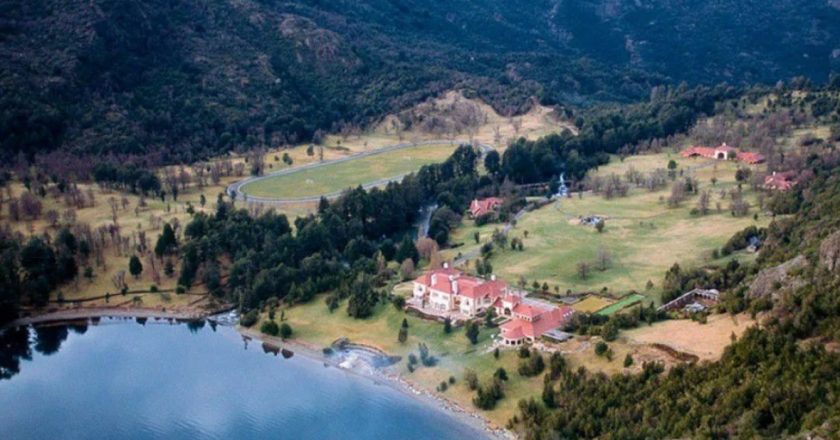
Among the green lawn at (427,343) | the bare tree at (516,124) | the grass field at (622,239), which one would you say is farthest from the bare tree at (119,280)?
the bare tree at (516,124)

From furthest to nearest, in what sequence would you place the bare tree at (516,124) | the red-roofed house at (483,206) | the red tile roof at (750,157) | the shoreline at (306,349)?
the bare tree at (516,124)
the red tile roof at (750,157)
the red-roofed house at (483,206)
the shoreline at (306,349)

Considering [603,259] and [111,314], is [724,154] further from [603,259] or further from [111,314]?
[111,314]

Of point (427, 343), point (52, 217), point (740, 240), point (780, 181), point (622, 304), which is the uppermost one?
point (780, 181)

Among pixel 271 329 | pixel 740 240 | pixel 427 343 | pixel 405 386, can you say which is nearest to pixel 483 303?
pixel 427 343

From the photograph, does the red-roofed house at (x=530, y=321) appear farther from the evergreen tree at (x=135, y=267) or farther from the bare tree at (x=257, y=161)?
the bare tree at (x=257, y=161)

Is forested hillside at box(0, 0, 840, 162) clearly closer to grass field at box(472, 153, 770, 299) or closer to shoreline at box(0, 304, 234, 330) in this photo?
shoreline at box(0, 304, 234, 330)
